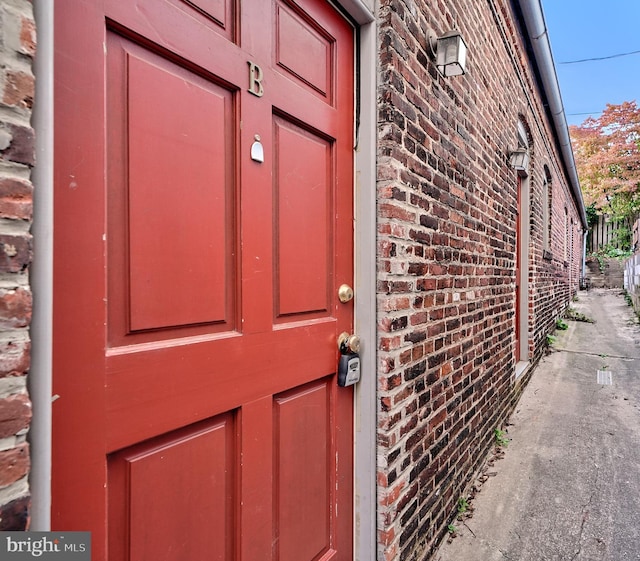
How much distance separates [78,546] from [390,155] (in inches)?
61.3

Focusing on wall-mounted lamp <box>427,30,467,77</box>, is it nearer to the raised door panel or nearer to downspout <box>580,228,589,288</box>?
the raised door panel

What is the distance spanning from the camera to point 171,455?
3.35 feet

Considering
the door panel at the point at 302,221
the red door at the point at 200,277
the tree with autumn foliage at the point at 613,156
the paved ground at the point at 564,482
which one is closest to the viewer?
the red door at the point at 200,277

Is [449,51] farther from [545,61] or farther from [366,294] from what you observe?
[545,61]

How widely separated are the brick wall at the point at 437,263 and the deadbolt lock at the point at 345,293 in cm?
13

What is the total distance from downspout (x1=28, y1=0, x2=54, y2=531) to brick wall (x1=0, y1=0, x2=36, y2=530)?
0.02 meters

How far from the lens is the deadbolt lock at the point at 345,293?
1584mm

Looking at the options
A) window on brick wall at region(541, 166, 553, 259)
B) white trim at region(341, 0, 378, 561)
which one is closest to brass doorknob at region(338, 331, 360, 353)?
white trim at region(341, 0, 378, 561)

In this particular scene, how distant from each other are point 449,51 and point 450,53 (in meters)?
0.01

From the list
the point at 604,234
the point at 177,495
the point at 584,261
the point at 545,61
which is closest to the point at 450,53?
the point at 177,495

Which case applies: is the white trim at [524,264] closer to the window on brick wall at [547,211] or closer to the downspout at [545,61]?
the downspout at [545,61]

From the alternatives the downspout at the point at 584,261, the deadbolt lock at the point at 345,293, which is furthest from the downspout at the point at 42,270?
the downspout at the point at 584,261

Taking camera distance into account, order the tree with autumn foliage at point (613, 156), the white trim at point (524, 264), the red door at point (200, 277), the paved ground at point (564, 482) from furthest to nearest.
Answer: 1. the tree with autumn foliage at point (613, 156)
2. the white trim at point (524, 264)
3. the paved ground at point (564, 482)
4. the red door at point (200, 277)

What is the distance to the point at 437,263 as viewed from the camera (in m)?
2.05
